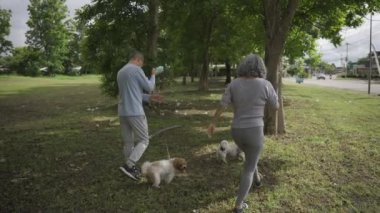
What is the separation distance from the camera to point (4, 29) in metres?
72.9

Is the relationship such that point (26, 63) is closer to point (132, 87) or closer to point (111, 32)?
point (111, 32)

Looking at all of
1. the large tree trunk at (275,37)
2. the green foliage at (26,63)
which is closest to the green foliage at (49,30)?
the green foliage at (26,63)

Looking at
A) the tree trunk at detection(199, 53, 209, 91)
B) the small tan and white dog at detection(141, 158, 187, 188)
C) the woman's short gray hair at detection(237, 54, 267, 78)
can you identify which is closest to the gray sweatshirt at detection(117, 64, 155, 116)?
the small tan and white dog at detection(141, 158, 187, 188)

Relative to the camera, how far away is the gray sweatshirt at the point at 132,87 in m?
6.80

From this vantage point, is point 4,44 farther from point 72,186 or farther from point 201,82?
point 72,186

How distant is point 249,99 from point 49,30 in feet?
262

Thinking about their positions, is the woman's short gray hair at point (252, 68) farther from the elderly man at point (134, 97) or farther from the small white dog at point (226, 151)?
the small white dog at point (226, 151)

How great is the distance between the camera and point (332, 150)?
10039 millimetres

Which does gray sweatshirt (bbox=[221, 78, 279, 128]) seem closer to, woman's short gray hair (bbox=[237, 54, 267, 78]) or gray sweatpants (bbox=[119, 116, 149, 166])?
woman's short gray hair (bbox=[237, 54, 267, 78])

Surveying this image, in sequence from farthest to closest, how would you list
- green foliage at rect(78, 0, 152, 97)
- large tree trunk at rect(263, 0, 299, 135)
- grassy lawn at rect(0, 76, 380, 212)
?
green foliage at rect(78, 0, 152, 97), large tree trunk at rect(263, 0, 299, 135), grassy lawn at rect(0, 76, 380, 212)

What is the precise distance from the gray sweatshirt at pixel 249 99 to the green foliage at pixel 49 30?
76.2 metres

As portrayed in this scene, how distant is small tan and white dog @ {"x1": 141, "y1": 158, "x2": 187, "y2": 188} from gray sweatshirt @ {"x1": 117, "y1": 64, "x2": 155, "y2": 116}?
34.6 inches

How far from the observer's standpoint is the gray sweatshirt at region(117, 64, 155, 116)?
6801mm

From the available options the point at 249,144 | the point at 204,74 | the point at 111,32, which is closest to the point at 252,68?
the point at 249,144
